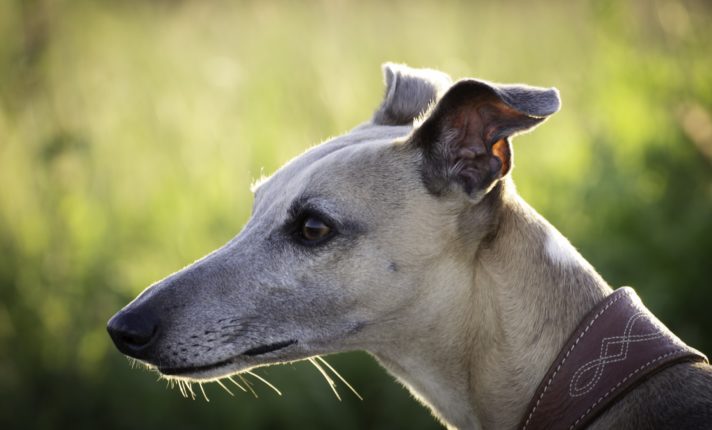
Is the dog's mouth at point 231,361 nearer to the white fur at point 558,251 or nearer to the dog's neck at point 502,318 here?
the dog's neck at point 502,318

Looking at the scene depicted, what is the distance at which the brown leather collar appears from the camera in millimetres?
2781

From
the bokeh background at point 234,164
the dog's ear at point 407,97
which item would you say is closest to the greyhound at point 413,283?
the dog's ear at point 407,97

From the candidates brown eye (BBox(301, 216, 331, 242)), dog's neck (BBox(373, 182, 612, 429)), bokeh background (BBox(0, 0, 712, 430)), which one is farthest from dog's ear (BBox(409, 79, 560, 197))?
bokeh background (BBox(0, 0, 712, 430))

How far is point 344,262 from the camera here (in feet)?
10.2

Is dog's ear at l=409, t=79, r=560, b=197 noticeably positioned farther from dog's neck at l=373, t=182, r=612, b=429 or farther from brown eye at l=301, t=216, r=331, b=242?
brown eye at l=301, t=216, r=331, b=242

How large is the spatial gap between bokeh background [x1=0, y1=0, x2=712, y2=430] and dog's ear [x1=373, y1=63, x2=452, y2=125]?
200cm

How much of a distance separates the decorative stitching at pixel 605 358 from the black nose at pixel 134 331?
1.58 meters

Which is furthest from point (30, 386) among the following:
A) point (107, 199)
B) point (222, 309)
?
point (222, 309)

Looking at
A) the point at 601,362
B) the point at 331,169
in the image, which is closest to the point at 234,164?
the point at 331,169

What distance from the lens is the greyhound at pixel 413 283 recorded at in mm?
3014

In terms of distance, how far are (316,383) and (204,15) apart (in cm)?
471

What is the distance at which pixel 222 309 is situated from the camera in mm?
3102

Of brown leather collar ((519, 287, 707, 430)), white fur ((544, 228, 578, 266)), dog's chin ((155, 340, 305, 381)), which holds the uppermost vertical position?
white fur ((544, 228, 578, 266))

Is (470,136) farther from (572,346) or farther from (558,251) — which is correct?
(572,346)
